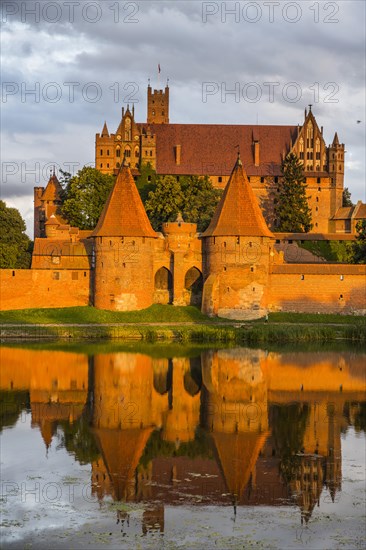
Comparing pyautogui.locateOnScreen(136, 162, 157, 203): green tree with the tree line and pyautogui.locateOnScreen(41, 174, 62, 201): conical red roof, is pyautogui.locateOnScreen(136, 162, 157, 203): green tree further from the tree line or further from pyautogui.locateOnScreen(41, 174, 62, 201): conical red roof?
pyautogui.locateOnScreen(41, 174, 62, 201): conical red roof

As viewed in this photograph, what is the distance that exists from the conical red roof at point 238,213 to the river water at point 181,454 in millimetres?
12953

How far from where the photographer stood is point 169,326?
128 feet

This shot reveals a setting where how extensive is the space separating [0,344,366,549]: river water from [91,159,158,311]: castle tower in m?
12.5

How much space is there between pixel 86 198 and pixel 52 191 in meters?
8.94

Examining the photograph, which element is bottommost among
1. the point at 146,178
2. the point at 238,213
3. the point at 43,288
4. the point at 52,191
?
the point at 43,288

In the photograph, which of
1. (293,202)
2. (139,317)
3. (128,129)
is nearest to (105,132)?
(128,129)

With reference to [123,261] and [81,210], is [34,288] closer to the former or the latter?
[123,261]

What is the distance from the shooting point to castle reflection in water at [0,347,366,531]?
48.8 ft

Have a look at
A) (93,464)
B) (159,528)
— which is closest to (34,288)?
(93,464)

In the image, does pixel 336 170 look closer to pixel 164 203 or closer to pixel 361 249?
pixel 164 203

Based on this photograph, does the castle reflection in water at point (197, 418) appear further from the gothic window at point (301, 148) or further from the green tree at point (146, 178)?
the gothic window at point (301, 148)

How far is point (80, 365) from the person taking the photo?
92.3 ft

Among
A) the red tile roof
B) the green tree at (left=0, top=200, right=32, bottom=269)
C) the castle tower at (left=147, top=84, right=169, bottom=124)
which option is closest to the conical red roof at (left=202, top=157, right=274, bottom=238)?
the green tree at (left=0, top=200, right=32, bottom=269)

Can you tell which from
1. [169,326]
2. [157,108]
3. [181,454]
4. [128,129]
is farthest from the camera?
[157,108]
